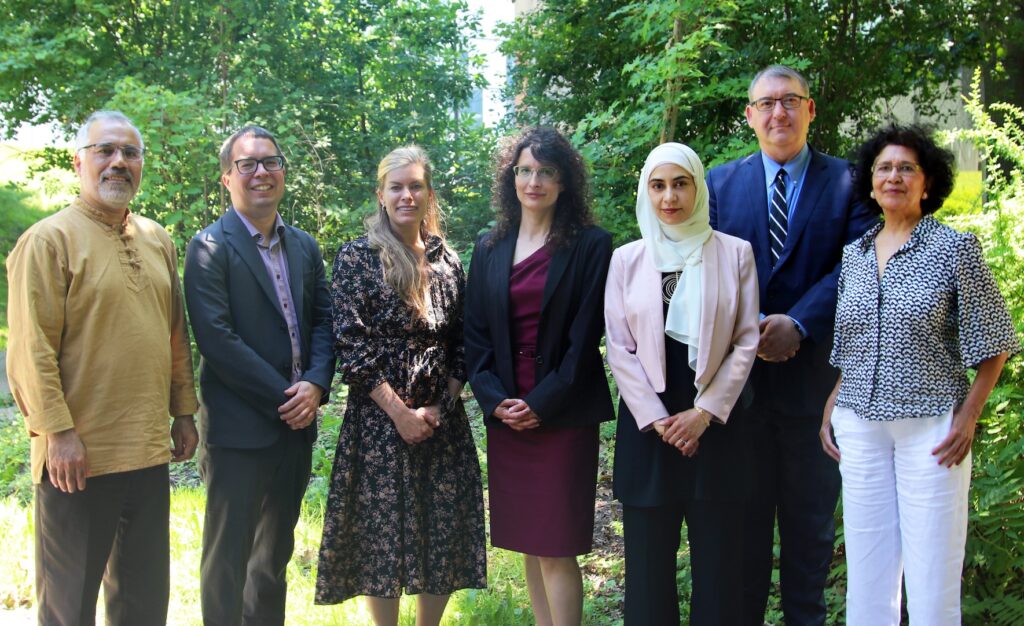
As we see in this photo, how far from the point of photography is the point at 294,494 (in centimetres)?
366

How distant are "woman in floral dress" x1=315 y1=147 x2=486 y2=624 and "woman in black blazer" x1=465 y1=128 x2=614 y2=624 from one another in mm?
164

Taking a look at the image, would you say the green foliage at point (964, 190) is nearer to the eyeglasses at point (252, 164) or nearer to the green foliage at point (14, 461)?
the eyeglasses at point (252, 164)

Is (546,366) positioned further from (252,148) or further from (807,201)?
(252,148)

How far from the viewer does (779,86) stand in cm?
354

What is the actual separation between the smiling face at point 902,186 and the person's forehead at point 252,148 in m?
2.36

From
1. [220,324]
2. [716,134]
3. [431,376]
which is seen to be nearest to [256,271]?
[220,324]

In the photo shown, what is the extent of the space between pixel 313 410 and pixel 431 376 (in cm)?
49

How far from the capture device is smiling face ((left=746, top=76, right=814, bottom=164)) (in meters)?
3.54

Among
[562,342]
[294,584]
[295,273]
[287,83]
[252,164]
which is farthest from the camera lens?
[287,83]

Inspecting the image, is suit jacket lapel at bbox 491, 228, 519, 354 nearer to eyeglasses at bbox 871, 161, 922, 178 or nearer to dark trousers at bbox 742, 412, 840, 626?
dark trousers at bbox 742, 412, 840, 626

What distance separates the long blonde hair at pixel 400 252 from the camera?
3.57m

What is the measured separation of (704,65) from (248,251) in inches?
193

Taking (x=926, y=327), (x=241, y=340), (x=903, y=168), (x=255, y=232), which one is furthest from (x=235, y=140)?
(x=926, y=327)

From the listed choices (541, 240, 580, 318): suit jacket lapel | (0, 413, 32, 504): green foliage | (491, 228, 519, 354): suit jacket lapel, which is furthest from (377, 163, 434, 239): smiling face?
(0, 413, 32, 504): green foliage
